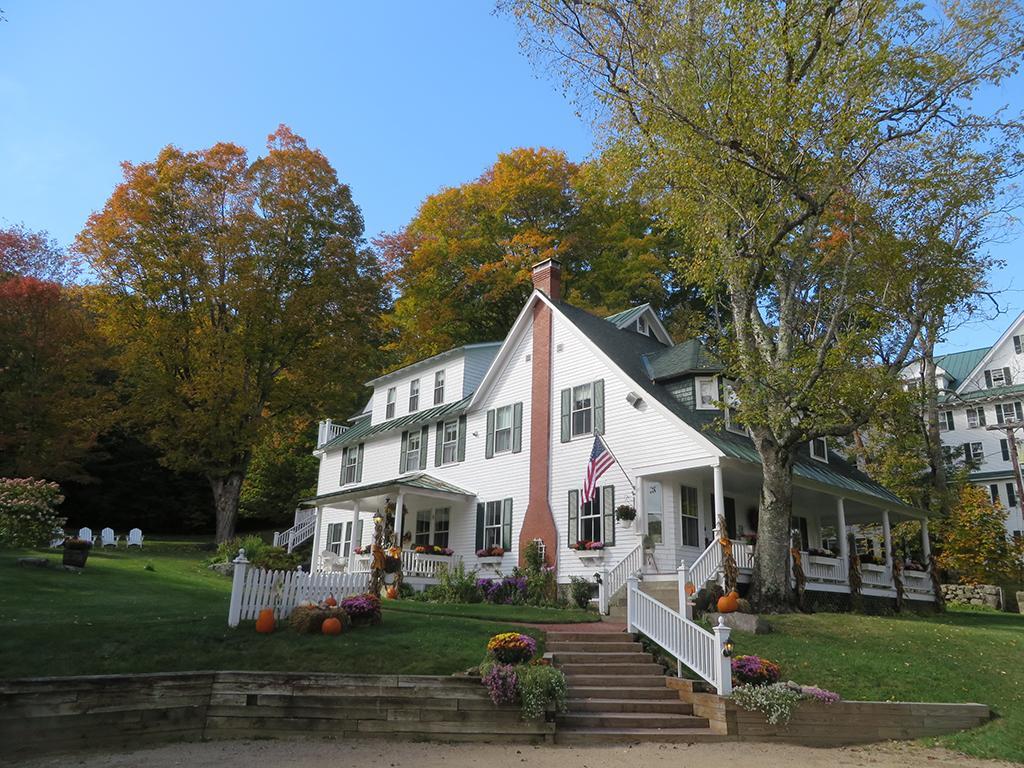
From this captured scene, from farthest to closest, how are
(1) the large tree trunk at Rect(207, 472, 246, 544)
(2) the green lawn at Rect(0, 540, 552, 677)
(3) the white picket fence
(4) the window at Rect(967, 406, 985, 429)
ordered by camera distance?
(4) the window at Rect(967, 406, 985, 429) < (1) the large tree trunk at Rect(207, 472, 246, 544) < (3) the white picket fence < (2) the green lawn at Rect(0, 540, 552, 677)

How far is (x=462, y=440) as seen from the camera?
24109mm

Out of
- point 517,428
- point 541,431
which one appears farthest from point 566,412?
point 517,428

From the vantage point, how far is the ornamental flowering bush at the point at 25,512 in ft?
61.1

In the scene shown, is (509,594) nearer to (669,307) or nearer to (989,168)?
(989,168)

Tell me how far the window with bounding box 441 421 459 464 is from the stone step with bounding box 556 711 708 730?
47.8 ft

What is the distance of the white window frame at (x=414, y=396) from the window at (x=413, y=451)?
1.32m

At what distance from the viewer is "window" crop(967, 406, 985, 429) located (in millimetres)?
43469

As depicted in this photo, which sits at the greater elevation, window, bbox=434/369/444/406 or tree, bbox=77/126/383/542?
tree, bbox=77/126/383/542

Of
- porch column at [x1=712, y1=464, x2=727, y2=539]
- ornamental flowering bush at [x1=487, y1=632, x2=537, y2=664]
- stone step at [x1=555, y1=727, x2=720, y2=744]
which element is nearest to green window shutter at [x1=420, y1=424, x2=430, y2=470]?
porch column at [x1=712, y1=464, x2=727, y2=539]

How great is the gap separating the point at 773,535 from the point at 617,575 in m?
3.67

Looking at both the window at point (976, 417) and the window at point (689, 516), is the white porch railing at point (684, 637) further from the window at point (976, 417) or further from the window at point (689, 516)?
the window at point (976, 417)

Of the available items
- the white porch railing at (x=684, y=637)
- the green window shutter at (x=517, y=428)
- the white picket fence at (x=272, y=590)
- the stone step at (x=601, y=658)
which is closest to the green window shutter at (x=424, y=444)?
the green window shutter at (x=517, y=428)

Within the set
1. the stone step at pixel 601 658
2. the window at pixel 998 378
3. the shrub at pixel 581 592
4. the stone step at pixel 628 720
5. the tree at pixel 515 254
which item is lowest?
the stone step at pixel 628 720

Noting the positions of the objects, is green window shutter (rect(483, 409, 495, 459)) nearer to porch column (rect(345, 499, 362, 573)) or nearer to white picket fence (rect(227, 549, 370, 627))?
porch column (rect(345, 499, 362, 573))
